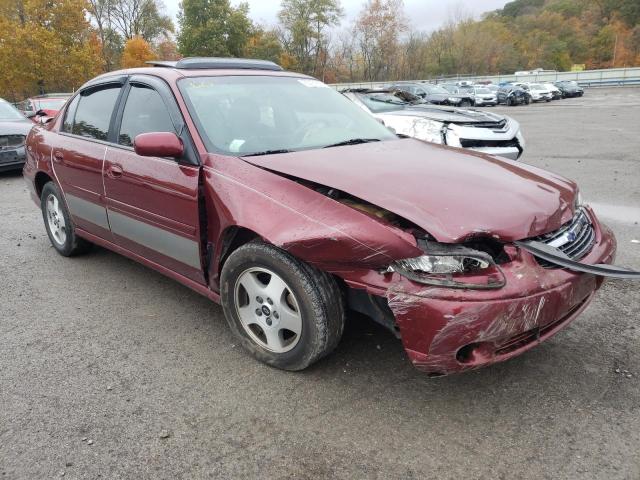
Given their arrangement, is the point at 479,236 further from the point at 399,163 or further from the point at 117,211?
the point at 117,211

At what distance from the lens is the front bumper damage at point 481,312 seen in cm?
213

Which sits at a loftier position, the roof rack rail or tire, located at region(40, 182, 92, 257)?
the roof rack rail

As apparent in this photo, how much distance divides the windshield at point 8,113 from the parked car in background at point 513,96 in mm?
30684

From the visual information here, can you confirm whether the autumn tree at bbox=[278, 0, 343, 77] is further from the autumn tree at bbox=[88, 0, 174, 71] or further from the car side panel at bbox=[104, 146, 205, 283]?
the car side panel at bbox=[104, 146, 205, 283]

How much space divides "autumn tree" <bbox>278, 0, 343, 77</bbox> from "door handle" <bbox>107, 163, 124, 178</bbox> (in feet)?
217

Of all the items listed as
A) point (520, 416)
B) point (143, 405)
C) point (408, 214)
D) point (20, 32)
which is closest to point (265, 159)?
point (408, 214)

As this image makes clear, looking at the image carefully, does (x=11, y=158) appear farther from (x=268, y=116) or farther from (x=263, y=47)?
(x=263, y=47)

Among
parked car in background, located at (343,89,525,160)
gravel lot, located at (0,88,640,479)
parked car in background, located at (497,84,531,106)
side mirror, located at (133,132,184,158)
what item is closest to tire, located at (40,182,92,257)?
gravel lot, located at (0,88,640,479)

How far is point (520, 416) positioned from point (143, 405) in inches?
73.0

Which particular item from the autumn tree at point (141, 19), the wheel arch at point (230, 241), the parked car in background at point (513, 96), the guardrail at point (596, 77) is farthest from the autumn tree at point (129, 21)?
the wheel arch at point (230, 241)

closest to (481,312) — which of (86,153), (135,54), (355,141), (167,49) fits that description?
(355,141)

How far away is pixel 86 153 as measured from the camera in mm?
3963

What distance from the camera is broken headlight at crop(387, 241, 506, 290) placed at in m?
2.18

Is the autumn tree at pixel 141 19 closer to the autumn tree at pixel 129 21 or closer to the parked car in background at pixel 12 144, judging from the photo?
the autumn tree at pixel 129 21
